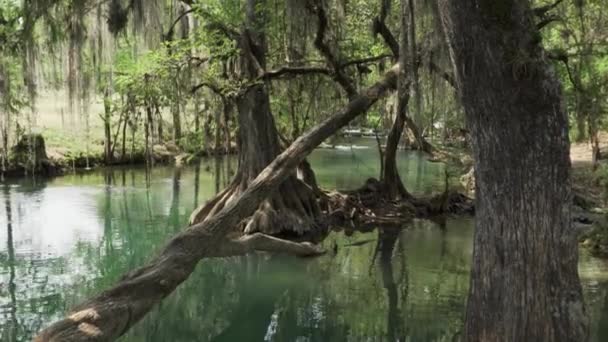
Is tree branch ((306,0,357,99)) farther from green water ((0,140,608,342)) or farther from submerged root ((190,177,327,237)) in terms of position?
green water ((0,140,608,342))

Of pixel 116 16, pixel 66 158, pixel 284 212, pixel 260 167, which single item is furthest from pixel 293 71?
pixel 66 158

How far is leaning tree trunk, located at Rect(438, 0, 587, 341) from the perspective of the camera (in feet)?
15.5

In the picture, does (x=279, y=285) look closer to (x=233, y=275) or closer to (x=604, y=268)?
(x=233, y=275)

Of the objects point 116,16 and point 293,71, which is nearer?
point 293,71

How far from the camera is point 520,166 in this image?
15.6 feet

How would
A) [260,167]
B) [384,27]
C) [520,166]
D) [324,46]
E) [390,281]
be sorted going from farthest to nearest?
[260,167], [384,27], [324,46], [390,281], [520,166]

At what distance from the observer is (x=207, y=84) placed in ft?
47.1

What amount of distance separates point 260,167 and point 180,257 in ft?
26.4

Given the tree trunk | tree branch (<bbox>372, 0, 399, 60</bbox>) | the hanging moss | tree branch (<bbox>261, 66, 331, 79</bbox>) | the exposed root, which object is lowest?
the exposed root

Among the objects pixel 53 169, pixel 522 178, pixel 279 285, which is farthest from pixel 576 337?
pixel 53 169

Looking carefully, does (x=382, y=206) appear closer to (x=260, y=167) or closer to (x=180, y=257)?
(x=260, y=167)

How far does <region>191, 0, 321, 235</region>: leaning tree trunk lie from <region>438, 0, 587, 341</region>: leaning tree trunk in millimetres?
8898

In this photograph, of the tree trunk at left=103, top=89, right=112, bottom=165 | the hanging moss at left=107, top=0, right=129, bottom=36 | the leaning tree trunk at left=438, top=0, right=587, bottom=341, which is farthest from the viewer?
the tree trunk at left=103, top=89, right=112, bottom=165

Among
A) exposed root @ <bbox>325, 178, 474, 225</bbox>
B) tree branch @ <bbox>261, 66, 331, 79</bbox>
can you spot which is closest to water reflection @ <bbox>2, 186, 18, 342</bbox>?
tree branch @ <bbox>261, 66, 331, 79</bbox>
